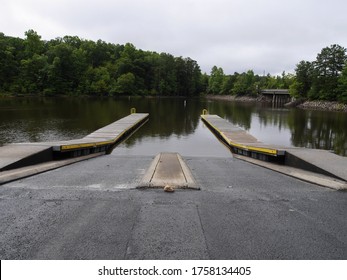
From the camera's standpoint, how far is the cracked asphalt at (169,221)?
10.3ft

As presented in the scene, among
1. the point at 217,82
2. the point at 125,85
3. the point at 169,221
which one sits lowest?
the point at 169,221

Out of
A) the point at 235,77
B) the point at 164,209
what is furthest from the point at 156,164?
the point at 235,77

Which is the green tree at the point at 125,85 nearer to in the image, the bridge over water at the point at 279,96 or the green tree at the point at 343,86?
the bridge over water at the point at 279,96

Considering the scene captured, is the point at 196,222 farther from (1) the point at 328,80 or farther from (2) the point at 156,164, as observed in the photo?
(1) the point at 328,80

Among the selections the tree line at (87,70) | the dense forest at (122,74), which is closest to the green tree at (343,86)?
the dense forest at (122,74)

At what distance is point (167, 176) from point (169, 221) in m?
2.30

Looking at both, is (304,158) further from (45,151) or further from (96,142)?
(96,142)

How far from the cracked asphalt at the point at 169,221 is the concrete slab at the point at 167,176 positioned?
0.26 metres

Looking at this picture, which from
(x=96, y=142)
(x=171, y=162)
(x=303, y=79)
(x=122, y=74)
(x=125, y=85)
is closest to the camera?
(x=171, y=162)

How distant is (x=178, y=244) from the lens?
327cm

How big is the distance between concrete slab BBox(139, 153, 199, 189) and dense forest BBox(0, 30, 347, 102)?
45.4m

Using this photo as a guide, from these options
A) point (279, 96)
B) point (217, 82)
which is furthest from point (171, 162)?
point (217, 82)

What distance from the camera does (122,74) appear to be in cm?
7669
